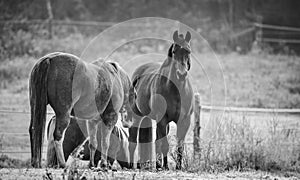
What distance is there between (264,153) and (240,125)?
0.92 m

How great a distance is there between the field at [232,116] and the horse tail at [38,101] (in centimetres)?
38

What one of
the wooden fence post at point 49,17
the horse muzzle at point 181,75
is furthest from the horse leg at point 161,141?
the wooden fence post at point 49,17

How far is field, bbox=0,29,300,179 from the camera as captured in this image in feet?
26.1

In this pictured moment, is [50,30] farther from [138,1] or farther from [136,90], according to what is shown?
[136,90]

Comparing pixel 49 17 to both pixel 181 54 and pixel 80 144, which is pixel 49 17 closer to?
pixel 80 144

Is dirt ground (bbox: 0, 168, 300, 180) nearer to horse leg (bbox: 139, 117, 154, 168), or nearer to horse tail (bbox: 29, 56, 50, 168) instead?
horse tail (bbox: 29, 56, 50, 168)

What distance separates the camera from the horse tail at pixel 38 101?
5.83 m

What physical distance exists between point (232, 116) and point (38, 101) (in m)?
5.78

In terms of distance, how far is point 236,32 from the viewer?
2177 centimetres

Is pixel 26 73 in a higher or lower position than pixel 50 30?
lower

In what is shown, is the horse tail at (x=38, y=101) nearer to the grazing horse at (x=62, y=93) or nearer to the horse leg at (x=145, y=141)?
the grazing horse at (x=62, y=93)

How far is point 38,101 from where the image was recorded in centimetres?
584

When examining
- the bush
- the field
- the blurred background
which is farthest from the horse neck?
the bush

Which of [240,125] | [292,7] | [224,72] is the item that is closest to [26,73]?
[224,72]
